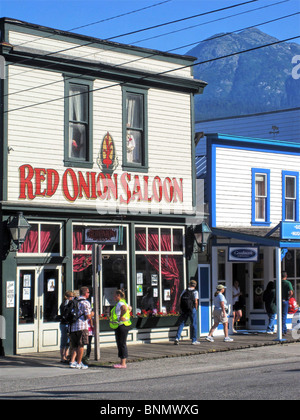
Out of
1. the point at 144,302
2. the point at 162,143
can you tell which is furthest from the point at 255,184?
the point at 144,302

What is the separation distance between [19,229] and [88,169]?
3120mm

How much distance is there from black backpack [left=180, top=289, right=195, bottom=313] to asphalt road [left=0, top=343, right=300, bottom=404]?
2316 mm

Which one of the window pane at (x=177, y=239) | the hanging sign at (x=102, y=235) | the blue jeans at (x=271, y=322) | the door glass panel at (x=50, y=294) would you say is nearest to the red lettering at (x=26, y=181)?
the hanging sign at (x=102, y=235)

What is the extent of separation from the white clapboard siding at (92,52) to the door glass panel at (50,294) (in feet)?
19.1

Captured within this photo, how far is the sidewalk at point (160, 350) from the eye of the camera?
59.5ft

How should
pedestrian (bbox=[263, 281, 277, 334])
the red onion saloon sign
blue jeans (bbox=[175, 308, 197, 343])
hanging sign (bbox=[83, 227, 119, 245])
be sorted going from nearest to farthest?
1. the red onion saloon sign
2. hanging sign (bbox=[83, 227, 119, 245])
3. blue jeans (bbox=[175, 308, 197, 343])
4. pedestrian (bbox=[263, 281, 277, 334])

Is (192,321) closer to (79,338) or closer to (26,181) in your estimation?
(79,338)

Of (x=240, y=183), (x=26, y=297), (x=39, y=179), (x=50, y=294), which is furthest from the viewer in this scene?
(x=240, y=183)

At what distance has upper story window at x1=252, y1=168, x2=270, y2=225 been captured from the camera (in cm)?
2593

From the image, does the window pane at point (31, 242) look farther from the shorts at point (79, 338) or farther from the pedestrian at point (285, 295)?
the pedestrian at point (285, 295)

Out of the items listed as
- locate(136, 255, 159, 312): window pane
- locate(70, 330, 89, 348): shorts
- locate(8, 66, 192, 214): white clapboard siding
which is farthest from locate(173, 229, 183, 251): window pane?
locate(70, 330, 89, 348): shorts

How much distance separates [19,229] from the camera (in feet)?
62.5

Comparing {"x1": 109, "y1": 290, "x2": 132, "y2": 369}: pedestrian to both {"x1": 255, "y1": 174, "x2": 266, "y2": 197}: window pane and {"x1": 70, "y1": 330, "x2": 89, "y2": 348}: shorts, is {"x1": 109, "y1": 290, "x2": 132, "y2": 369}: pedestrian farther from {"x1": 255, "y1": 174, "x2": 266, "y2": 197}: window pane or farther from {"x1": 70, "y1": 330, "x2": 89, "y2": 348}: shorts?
{"x1": 255, "y1": 174, "x2": 266, "y2": 197}: window pane

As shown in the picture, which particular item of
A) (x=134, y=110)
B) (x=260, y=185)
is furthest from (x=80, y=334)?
(x=260, y=185)
